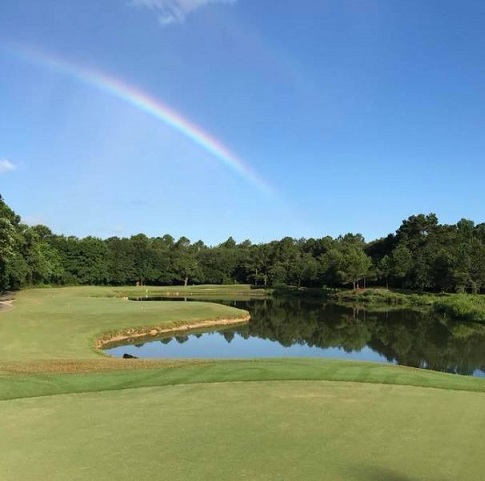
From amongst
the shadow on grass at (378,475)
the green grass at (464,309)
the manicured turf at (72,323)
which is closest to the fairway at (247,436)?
the shadow on grass at (378,475)

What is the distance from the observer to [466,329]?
1889 inches

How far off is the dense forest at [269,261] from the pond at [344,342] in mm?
30839

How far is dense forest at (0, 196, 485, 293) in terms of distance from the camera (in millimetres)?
79000

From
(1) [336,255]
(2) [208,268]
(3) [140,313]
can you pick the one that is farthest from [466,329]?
(2) [208,268]

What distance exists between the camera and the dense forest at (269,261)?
79000mm

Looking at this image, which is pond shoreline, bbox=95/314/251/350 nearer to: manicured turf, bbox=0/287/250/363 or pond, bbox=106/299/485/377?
manicured turf, bbox=0/287/250/363

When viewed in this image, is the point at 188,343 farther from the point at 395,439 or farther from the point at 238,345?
the point at 395,439

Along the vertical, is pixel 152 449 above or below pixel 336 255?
below

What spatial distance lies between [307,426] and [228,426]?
1516 mm

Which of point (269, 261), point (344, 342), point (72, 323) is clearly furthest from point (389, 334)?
point (269, 261)

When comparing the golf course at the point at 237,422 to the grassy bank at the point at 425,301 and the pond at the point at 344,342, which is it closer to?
the pond at the point at 344,342

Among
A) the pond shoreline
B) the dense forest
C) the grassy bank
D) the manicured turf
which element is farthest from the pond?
the dense forest

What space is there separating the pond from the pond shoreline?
1.13 meters

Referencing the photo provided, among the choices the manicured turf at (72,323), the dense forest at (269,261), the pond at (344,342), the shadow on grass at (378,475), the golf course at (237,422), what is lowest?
the pond at (344,342)
